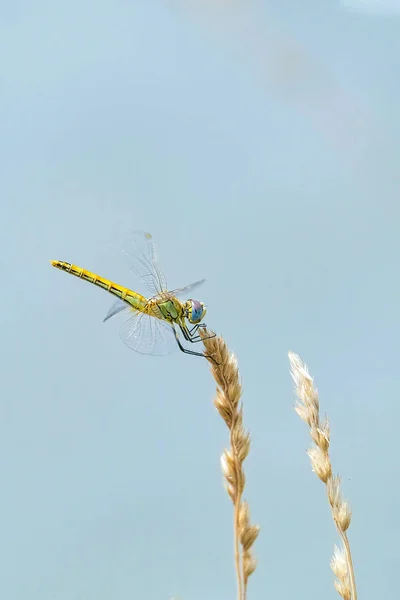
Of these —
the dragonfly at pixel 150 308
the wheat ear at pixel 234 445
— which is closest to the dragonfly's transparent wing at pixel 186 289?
the dragonfly at pixel 150 308

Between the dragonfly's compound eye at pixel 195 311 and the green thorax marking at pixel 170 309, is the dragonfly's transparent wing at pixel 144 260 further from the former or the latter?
the dragonfly's compound eye at pixel 195 311

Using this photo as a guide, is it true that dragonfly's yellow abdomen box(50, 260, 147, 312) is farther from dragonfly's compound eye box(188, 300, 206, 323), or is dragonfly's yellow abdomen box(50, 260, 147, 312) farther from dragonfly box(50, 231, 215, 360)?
dragonfly's compound eye box(188, 300, 206, 323)

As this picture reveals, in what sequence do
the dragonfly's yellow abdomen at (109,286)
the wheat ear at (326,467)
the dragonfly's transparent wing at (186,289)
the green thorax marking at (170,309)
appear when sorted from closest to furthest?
the wheat ear at (326,467) < the dragonfly's transparent wing at (186,289) < the green thorax marking at (170,309) < the dragonfly's yellow abdomen at (109,286)

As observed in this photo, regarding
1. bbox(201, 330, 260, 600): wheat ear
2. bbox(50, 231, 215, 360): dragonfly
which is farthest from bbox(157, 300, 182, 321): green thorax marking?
bbox(201, 330, 260, 600): wheat ear

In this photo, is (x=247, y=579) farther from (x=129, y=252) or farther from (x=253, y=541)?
(x=129, y=252)

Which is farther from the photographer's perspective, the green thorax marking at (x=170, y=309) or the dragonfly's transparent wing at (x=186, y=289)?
the green thorax marking at (x=170, y=309)

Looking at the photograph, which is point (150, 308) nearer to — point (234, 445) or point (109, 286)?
point (109, 286)
